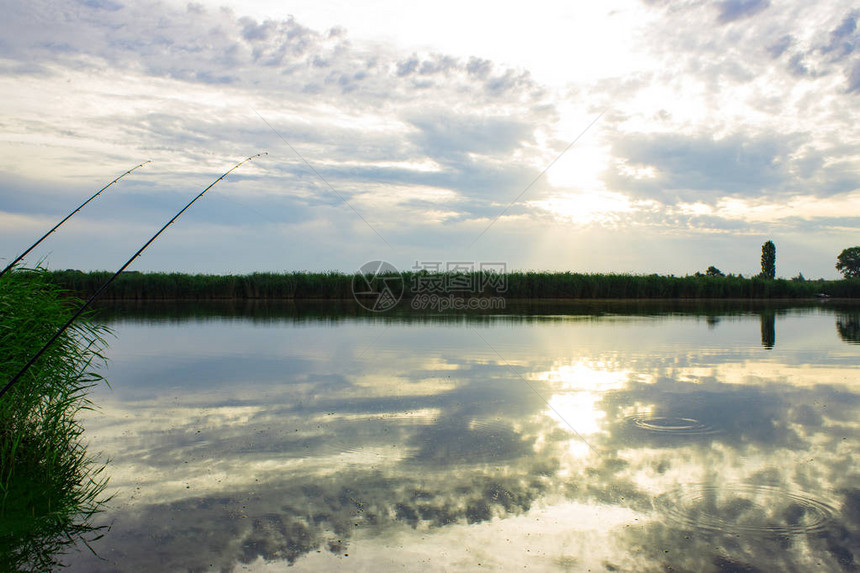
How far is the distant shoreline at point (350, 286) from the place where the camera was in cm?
3509

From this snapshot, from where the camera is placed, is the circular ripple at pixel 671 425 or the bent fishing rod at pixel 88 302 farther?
the circular ripple at pixel 671 425

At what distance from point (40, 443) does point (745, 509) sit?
5.30 meters

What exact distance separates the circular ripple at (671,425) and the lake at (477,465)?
1.5 inches

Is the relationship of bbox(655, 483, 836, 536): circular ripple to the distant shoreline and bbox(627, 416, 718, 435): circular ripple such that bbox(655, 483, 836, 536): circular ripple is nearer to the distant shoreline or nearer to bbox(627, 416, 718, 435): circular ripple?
bbox(627, 416, 718, 435): circular ripple

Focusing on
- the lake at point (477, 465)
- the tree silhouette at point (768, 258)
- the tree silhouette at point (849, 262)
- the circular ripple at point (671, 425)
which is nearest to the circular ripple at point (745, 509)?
the lake at point (477, 465)

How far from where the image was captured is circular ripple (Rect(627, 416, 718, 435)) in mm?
A: 5570

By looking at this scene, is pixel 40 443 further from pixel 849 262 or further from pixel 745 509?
pixel 849 262

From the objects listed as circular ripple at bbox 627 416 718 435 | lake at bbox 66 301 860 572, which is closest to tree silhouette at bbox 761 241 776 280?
lake at bbox 66 301 860 572

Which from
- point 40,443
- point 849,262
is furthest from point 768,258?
point 40,443

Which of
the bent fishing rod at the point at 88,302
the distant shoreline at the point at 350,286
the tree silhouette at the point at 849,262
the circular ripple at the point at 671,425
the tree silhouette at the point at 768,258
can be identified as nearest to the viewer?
the bent fishing rod at the point at 88,302

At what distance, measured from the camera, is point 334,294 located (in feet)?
119

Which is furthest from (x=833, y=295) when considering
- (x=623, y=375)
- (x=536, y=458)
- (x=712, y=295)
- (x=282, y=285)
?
(x=536, y=458)

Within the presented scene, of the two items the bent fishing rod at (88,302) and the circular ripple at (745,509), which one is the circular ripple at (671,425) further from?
the bent fishing rod at (88,302)

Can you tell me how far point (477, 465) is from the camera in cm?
456
